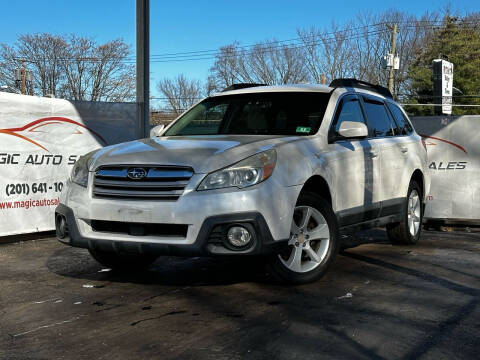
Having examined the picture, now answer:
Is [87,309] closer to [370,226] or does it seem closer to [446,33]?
[370,226]

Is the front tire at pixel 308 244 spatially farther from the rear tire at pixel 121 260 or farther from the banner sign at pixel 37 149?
the banner sign at pixel 37 149

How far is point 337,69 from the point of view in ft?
143

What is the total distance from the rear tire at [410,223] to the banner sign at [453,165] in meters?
2.15

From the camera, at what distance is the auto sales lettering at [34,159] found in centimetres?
755

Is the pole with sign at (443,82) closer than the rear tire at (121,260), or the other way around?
the rear tire at (121,260)

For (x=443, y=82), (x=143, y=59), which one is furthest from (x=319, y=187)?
(x=443, y=82)

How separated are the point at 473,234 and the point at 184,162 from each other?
18.8 ft

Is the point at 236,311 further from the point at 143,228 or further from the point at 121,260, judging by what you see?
the point at 121,260

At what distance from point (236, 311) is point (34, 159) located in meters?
4.68

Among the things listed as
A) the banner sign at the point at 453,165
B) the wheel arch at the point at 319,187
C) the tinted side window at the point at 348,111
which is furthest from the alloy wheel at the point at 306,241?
the banner sign at the point at 453,165

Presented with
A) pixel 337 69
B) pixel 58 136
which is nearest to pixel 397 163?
pixel 58 136

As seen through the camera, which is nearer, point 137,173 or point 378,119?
point 137,173

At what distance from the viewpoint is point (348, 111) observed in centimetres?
604

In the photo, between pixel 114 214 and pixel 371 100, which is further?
pixel 371 100
